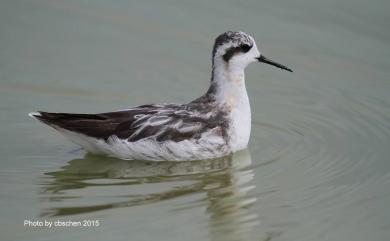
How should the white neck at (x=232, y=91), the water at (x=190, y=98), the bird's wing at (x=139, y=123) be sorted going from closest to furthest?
the water at (x=190, y=98) → the bird's wing at (x=139, y=123) → the white neck at (x=232, y=91)

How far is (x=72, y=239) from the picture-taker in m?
8.75

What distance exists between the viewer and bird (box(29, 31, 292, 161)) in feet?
37.0

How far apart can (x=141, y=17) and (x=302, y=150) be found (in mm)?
5146

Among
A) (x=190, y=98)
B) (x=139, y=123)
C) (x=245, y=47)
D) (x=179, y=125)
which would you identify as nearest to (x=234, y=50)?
(x=245, y=47)

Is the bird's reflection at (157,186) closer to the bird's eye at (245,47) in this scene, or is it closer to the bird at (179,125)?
the bird at (179,125)

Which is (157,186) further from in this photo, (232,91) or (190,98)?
(190,98)

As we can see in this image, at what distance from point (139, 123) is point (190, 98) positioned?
2.08m

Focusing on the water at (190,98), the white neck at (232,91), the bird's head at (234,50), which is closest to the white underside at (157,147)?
the water at (190,98)

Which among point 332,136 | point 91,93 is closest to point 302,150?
point 332,136

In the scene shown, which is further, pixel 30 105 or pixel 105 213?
pixel 30 105

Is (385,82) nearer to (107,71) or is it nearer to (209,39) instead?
(209,39)

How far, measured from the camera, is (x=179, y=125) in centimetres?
1142

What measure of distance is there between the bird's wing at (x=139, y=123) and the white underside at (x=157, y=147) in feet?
0.23

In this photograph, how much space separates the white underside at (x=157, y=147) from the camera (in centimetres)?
1128
